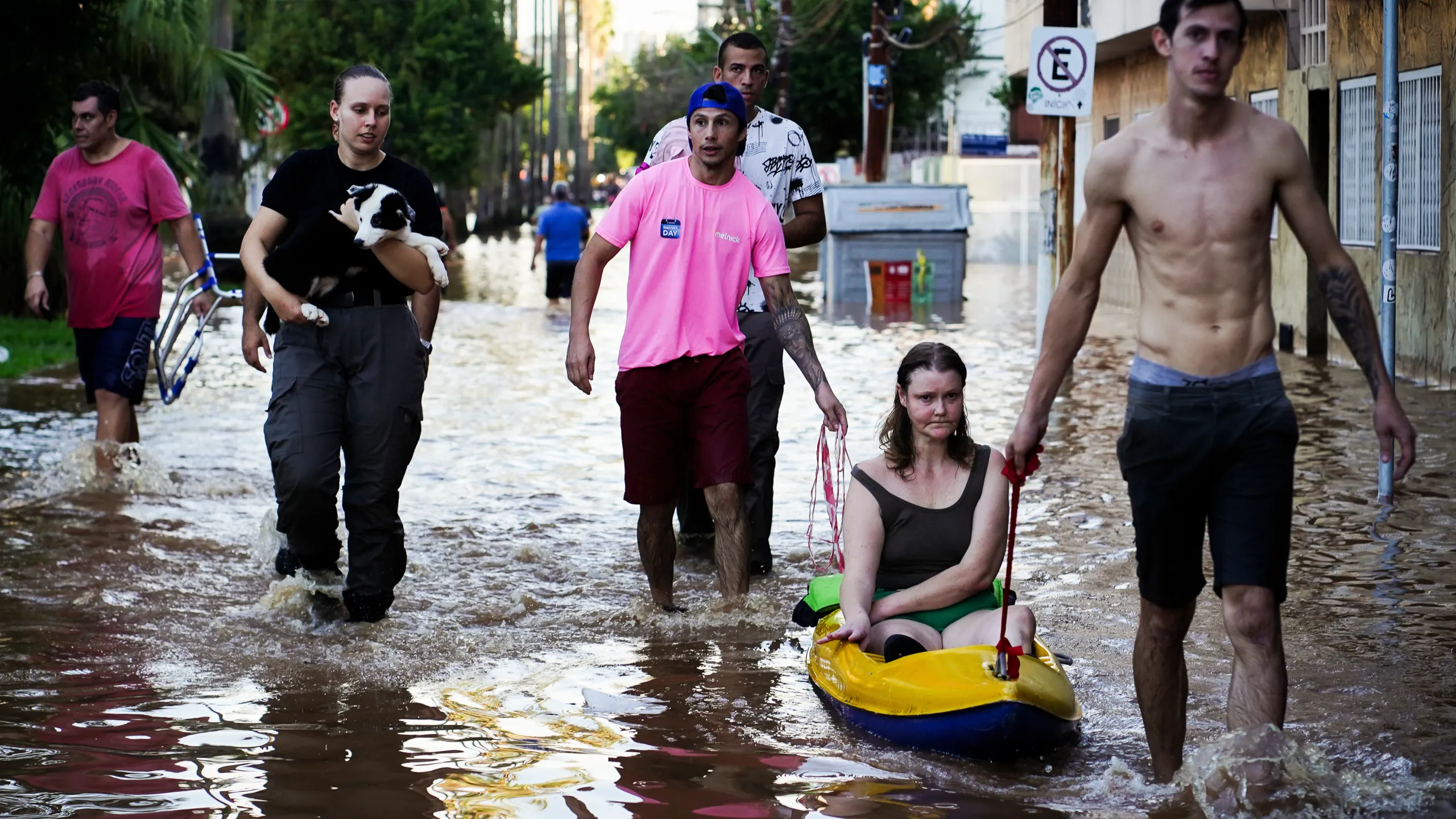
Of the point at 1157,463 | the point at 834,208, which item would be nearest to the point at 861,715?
the point at 1157,463

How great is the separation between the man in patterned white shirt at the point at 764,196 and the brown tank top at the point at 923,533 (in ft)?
6.25

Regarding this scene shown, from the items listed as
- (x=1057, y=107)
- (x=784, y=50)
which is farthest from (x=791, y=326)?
(x=784, y=50)

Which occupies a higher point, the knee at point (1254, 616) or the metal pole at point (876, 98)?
the metal pole at point (876, 98)

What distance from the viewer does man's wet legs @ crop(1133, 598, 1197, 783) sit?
4.82m

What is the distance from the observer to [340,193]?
6516 millimetres

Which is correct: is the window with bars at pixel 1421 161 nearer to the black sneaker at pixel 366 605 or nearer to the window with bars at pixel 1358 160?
the window with bars at pixel 1358 160

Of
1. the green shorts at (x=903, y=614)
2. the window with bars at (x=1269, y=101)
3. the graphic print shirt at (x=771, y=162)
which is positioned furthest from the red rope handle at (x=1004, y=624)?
the window with bars at (x=1269, y=101)

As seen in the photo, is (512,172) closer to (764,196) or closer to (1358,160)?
(1358,160)

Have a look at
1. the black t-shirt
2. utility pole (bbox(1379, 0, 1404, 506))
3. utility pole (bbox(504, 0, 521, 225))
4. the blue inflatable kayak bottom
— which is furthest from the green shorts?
utility pole (bbox(504, 0, 521, 225))

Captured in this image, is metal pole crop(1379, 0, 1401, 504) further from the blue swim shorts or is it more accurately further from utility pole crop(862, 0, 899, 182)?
utility pole crop(862, 0, 899, 182)

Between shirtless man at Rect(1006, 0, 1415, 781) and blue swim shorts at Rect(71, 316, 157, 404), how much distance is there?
6.09 m

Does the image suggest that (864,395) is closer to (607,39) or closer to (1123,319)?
(1123,319)

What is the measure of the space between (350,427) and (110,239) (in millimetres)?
3351

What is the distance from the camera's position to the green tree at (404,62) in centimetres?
4866
